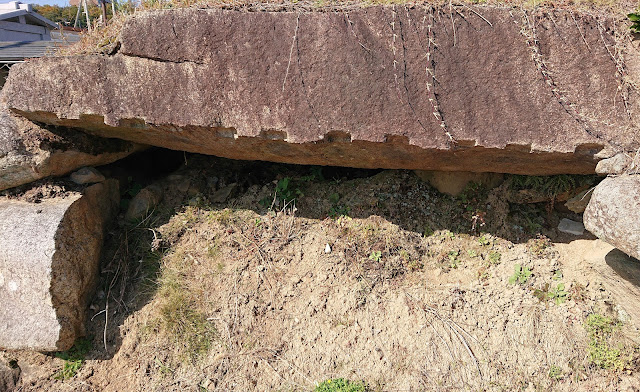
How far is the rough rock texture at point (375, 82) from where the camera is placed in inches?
103

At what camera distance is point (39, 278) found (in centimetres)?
301

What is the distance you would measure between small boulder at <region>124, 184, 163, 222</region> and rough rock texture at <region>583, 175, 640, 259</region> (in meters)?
3.46

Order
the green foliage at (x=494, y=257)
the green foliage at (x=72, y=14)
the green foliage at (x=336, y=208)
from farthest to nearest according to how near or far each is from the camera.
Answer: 1. the green foliage at (x=72, y=14)
2. the green foliage at (x=336, y=208)
3. the green foliage at (x=494, y=257)

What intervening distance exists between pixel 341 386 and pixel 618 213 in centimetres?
203

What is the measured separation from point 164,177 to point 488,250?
312 centimetres

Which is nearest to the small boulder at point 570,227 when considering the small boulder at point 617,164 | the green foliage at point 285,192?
the small boulder at point 617,164

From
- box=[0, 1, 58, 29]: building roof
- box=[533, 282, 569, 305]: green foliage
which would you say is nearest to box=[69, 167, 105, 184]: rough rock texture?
box=[533, 282, 569, 305]: green foliage

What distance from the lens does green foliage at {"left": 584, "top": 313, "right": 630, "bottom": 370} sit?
8.96ft

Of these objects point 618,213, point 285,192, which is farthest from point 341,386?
point 618,213

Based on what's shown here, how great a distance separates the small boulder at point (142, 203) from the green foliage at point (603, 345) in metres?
3.67

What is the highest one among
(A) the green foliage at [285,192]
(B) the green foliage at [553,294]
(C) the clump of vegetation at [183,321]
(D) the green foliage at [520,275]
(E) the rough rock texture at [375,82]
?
(E) the rough rock texture at [375,82]

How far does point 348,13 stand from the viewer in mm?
2738

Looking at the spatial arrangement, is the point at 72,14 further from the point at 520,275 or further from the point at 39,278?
the point at 520,275

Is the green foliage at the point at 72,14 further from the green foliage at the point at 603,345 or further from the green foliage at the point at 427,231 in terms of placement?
the green foliage at the point at 603,345
